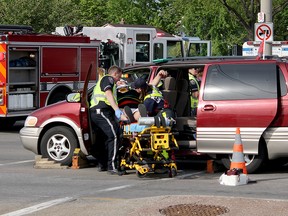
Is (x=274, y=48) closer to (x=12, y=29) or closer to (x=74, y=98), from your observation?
(x=12, y=29)

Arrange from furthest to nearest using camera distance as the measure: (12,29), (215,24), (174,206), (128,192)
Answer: (215,24)
(12,29)
(128,192)
(174,206)

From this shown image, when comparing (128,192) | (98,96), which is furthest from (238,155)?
(98,96)

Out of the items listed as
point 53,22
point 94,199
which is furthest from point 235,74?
point 53,22

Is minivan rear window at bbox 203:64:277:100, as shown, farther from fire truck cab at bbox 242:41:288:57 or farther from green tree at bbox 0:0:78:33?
green tree at bbox 0:0:78:33

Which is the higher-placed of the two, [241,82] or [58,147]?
[241,82]

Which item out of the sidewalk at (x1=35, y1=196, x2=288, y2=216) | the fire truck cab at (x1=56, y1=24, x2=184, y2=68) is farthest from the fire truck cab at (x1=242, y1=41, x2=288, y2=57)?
the sidewalk at (x1=35, y1=196, x2=288, y2=216)

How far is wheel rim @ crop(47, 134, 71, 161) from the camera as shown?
12344 millimetres

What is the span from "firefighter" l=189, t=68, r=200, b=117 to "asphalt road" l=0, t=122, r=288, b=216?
100cm

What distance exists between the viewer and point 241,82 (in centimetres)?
1119

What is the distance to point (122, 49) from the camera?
25891 mm

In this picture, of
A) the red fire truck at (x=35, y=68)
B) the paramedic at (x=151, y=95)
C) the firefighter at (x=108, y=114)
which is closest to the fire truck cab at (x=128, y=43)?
Result: the red fire truck at (x=35, y=68)

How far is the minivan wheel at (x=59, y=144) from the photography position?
1226 centimetres

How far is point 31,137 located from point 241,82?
3.79 metres

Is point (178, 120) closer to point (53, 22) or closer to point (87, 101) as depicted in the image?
point (87, 101)
